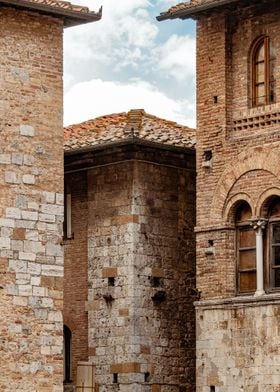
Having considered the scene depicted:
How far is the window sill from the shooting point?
39759 millimetres

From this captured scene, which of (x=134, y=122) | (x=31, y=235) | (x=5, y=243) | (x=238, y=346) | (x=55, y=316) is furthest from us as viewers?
(x=134, y=122)

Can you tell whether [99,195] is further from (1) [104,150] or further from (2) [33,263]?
(2) [33,263]

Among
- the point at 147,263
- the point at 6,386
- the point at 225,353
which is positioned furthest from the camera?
the point at 147,263

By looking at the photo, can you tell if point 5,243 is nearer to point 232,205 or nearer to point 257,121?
point 232,205

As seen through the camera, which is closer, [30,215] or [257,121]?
[30,215]

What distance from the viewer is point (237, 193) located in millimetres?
41031

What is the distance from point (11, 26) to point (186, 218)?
737 cm

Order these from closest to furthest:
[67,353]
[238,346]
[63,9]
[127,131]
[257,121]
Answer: [63,9] → [238,346] → [257,121] → [127,131] → [67,353]

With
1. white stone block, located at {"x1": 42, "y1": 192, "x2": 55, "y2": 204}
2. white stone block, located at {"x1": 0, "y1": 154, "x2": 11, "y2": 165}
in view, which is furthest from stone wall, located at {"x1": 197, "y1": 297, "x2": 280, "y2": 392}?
white stone block, located at {"x1": 0, "y1": 154, "x2": 11, "y2": 165}

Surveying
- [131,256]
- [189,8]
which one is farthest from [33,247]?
[189,8]

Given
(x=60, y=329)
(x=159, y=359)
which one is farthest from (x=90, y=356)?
(x=60, y=329)

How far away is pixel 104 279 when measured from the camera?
143ft

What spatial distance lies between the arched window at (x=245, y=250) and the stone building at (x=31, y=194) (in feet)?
13.2

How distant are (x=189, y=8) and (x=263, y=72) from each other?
211 cm
